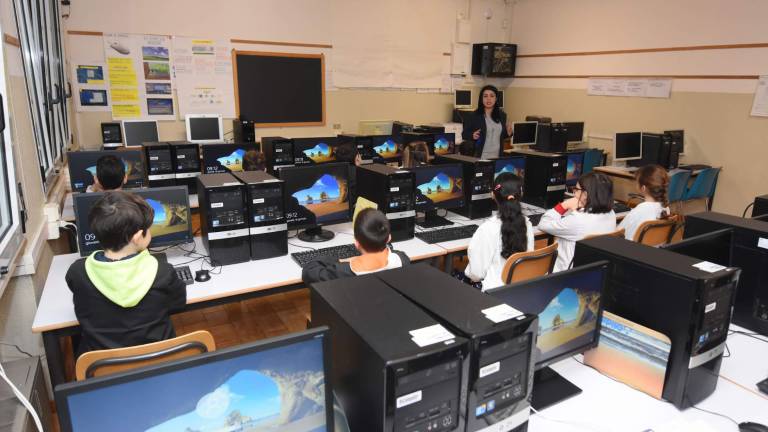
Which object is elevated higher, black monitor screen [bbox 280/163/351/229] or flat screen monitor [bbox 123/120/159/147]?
flat screen monitor [bbox 123/120/159/147]

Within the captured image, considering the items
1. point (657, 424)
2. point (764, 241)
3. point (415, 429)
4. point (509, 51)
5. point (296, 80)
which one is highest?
point (509, 51)

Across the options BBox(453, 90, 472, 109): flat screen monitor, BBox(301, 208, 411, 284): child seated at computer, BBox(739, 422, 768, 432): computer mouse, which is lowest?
BBox(739, 422, 768, 432): computer mouse

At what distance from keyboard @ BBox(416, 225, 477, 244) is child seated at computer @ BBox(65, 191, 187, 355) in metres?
1.68

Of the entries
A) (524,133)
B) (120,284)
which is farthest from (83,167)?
(524,133)

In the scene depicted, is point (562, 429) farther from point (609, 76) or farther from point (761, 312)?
point (609, 76)

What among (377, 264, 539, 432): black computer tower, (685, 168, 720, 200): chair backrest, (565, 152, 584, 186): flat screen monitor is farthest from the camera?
(685, 168, 720, 200): chair backrest

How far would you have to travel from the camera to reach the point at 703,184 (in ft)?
18.0

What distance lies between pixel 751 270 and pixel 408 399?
68.5 inches

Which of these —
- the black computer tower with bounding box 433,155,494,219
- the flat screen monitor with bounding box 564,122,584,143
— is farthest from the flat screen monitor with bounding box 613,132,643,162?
the black computer tower with bounding box 433,155,494,219

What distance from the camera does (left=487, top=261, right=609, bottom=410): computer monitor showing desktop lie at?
1.43 meters

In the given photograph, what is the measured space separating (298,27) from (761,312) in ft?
20.0

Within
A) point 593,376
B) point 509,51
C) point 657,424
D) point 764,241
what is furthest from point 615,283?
point 509,51

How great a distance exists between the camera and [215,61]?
239 inches

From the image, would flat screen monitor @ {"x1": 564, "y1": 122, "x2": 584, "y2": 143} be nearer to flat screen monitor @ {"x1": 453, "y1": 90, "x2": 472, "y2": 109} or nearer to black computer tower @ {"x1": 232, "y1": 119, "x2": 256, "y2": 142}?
flat screen monitor @ {"x1": 453, "y1": 90, "x2": 472, "y2": 109}
